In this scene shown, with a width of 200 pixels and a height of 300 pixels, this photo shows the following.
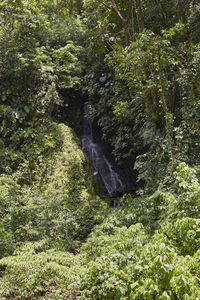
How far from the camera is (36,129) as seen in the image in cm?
810

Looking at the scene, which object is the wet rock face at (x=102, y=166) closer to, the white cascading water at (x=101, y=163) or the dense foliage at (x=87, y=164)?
the white cascading water at (x=101, y=163)

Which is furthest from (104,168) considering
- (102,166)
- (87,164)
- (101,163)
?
(87,164)

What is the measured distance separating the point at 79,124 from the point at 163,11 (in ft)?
17.3

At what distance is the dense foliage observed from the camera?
8.30 feet

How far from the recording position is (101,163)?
9.62 meters

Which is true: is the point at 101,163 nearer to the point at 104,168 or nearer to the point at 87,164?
the point at 104,168

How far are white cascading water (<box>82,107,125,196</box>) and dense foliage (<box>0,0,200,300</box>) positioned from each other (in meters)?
0.53

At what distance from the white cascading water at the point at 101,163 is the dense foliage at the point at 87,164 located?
531mm

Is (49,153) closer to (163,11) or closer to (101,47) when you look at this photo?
(101,47)

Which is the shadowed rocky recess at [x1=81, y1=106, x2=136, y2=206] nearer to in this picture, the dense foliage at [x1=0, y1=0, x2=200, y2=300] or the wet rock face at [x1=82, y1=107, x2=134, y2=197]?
the wet rock face at [x1=82, y1=107, x2=134, y2=197]

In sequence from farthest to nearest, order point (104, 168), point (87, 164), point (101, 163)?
1. point (101, 163)
2. point (104, 168)
3. point (87, 164)

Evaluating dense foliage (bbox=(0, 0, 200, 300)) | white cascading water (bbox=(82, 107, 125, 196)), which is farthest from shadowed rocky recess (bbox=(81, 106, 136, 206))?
dense foliage (bbox=(0, 0, 200, 300))

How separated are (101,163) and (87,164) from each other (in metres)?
1.30

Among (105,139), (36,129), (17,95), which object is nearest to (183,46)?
(105,139)
